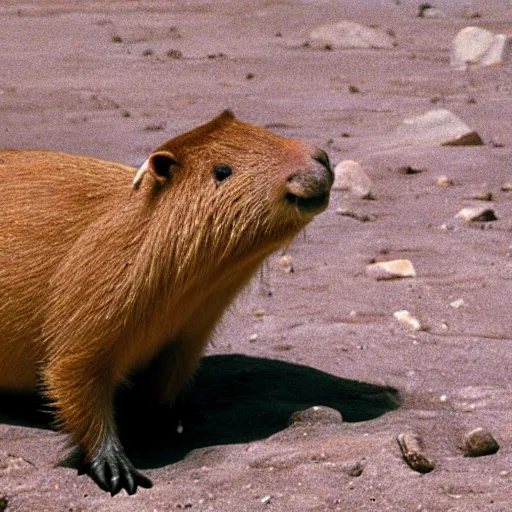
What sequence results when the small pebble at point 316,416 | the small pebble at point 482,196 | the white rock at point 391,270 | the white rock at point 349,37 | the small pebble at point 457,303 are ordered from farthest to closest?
the white rock at point 349,37, the small pebble at point 482,196, the white rock at point 391,270, the small pebble at point 457,303, the small pebble at point 316,416

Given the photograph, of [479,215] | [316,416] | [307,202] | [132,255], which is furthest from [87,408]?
[479,215]

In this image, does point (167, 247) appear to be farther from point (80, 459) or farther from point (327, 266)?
point (327, 266)

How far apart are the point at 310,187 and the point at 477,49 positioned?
9.26 meters

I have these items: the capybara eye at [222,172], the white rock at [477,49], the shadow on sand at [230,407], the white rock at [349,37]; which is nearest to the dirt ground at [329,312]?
the shadow on sand at [230,407]

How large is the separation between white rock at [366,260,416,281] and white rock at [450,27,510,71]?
661 cm

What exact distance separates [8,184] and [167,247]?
82 centimetres

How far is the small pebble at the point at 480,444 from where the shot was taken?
4199mm

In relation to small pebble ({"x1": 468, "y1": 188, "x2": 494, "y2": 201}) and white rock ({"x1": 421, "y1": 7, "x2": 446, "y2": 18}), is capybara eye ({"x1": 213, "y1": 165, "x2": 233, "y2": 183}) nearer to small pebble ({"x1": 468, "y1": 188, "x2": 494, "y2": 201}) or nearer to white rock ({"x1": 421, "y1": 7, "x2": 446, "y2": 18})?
small pebble ({"x1": 468, "y1": 188, "x2": 494, "y2": 201})

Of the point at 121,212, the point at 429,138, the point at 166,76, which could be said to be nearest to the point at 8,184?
the point at 121,212

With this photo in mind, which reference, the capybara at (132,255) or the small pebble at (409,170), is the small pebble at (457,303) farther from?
the small pebble at (409,170)

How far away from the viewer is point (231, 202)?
420 cm

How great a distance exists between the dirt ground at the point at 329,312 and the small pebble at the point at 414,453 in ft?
0.10

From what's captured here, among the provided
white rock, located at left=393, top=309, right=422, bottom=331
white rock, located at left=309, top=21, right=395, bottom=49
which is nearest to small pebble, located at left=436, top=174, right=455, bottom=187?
white rock, located at left=393, top=309, right=422, bottom=331

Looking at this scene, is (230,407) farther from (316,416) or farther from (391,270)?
(391,270)
